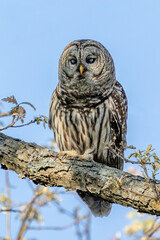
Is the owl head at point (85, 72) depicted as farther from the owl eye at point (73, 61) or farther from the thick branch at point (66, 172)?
the thick branch at point (66, 172)

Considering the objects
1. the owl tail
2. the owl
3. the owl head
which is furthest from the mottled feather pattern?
the owl tail

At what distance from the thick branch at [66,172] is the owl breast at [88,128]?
652mm

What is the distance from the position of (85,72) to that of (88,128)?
2.40ft

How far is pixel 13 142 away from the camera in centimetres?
374

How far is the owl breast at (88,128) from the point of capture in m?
4.27

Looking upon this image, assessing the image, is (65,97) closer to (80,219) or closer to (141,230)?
(80,219)

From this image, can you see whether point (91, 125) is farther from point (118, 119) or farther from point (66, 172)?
point (66, 172)

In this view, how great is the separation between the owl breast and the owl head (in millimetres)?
128

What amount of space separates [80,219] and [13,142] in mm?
1173

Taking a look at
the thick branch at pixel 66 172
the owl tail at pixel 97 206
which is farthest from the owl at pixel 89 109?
the thick branch at pixel 66 172

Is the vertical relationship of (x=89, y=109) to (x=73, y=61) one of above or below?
below

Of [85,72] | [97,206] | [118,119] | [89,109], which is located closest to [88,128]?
[89,109]

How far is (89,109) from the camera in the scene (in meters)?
4.30

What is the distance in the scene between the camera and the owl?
429 cm
